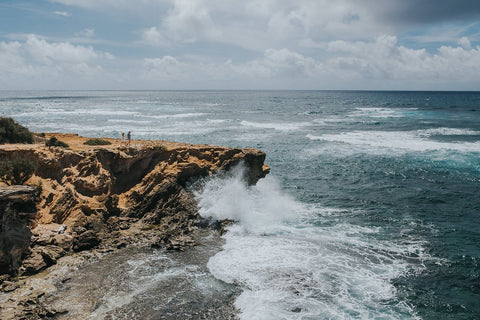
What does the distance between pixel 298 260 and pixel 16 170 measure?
13.9 meters

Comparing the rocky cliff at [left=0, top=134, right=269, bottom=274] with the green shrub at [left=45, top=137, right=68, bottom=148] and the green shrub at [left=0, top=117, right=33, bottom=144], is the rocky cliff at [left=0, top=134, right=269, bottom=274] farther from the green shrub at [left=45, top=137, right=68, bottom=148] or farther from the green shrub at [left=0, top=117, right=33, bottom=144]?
the green shrub at [left=0, top=117, right=33, bottom=144]

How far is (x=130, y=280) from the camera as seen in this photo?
14.2m

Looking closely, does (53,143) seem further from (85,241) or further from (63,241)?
(85,241)

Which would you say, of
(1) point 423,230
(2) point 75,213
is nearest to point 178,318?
(2) point 75,213

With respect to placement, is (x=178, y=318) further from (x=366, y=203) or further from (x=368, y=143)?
(x=368, y=143)

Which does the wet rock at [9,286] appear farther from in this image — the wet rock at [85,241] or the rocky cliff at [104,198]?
the wet rock at [85,241]

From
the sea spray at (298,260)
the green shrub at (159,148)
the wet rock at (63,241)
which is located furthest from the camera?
the green shrub at (159,148)

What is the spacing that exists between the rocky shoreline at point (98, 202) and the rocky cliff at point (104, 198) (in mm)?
38

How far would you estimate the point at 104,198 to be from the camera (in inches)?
743

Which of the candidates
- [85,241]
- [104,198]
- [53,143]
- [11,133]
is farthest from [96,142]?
[85,241]

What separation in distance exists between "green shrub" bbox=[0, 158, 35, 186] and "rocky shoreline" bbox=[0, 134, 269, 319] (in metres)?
0.59

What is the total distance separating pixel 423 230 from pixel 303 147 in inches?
1014

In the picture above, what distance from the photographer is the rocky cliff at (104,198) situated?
49.0 feet

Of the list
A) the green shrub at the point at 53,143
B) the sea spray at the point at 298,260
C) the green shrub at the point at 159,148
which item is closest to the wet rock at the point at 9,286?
the sea spray at the point at 298,260
